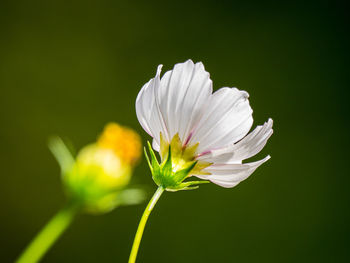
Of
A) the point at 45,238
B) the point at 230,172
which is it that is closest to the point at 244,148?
the point at 230,172

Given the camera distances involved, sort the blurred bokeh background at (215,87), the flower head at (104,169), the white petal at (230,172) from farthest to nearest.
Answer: the blurred bokeh background at (215,87) < the flower head at (104,169) < the white petal at (230,172)

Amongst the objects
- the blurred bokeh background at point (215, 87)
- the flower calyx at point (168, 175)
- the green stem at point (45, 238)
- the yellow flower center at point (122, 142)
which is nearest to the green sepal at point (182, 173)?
the flower calyx at point (168, 175)

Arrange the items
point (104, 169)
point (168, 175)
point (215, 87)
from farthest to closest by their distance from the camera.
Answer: point (215, 87) < point (104, 169) < point (168, 175)

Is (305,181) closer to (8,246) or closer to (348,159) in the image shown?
(348,159)

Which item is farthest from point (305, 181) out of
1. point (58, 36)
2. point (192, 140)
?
point (192, 140)

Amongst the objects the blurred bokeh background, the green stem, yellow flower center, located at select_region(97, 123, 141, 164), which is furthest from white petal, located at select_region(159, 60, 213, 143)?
the blurred bokeh background

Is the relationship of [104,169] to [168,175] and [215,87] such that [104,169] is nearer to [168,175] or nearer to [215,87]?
[168,175]

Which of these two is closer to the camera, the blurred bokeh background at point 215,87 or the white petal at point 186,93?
the white petal at point 186,93

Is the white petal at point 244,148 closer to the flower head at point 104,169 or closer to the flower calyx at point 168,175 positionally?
the flower calyx at point 168,175
